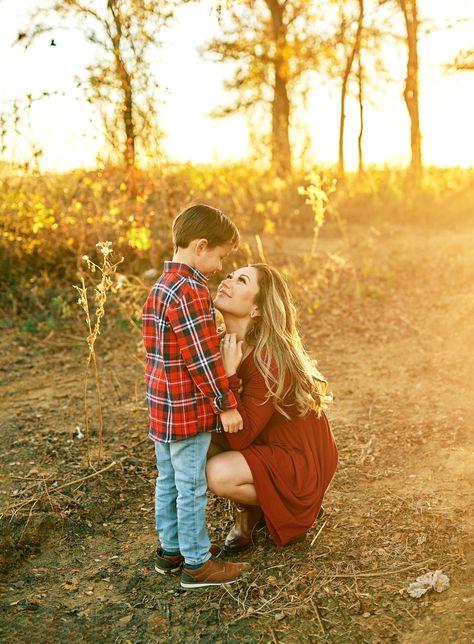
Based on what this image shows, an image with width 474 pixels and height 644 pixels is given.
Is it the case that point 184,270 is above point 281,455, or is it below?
above

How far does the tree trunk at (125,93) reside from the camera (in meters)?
7.12

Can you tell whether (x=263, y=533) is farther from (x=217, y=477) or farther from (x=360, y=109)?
(x=360, y=109)

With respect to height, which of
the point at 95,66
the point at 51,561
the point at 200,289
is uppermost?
the point at 95,66

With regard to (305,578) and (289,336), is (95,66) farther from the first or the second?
(305,578)

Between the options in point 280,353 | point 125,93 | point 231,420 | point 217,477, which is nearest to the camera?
point 231,420

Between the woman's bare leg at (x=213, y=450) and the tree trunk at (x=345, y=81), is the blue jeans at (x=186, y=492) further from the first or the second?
the tree trunk at (x=345, y=81)

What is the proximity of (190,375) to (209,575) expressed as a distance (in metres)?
0.89

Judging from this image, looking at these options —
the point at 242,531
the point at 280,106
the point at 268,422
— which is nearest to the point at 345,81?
the point at 280,106

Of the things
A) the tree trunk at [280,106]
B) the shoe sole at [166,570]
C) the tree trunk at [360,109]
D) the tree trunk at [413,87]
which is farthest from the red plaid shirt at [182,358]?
the tree trunk at [360,109]

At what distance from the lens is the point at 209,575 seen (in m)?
3.05

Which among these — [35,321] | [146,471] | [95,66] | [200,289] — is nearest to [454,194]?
[95,66]

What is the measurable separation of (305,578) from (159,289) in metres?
1.41

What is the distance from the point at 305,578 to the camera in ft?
10.2

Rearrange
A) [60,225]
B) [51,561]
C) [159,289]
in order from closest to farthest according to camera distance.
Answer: [159,289], [51,561], [60,225]
